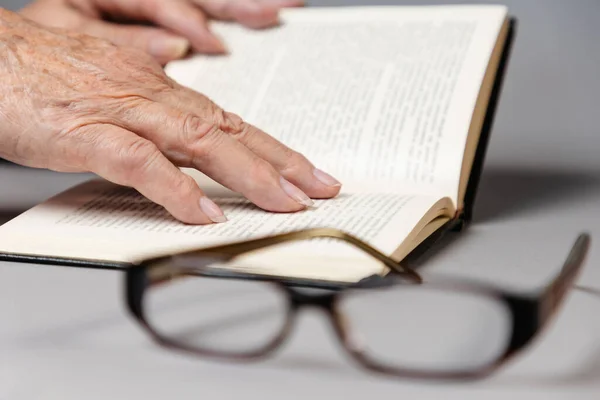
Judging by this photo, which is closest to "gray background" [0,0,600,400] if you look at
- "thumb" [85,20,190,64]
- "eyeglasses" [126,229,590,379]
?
"eyeglasses" [126,229,590,379]

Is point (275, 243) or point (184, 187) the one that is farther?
point (184, 187)

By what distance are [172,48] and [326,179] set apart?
58 cm

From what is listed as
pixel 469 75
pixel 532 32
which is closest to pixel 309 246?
pixel 469 75

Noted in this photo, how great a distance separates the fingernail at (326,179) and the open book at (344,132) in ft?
0.07

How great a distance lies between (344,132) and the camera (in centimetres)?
147

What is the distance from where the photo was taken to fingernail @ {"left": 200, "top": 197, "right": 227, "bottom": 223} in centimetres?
121

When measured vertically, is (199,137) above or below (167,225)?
above

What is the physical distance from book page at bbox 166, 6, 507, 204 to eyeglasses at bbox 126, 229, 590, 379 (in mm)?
454

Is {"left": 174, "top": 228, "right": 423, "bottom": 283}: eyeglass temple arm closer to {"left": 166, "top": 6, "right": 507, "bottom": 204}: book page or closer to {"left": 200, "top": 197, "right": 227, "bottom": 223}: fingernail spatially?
{"left": 200, "top": 197, "right": 227, "bottom": 223}: fingernail

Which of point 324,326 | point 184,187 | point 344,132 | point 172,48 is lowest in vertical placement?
point 324,326

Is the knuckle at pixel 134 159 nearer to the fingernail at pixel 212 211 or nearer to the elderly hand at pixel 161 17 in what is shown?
the fingernail at pixel 212 211

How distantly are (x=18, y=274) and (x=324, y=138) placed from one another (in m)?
0.52

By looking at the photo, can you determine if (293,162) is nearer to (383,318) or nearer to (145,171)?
(145,171)

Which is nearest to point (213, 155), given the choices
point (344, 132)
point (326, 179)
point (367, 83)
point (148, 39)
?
point (326, 179)
